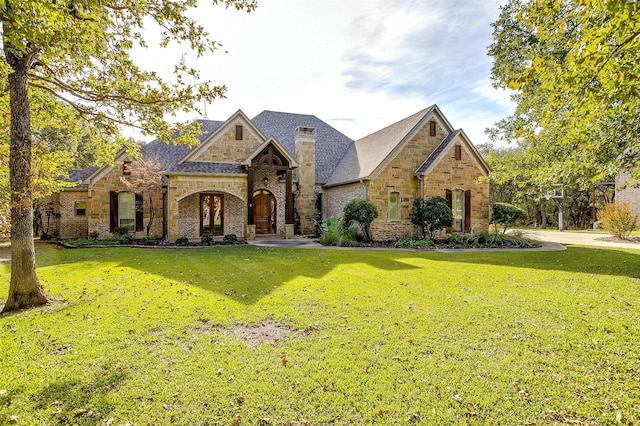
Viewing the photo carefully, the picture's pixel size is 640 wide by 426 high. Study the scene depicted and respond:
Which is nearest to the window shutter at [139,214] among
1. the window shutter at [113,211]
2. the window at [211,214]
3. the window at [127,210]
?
the window at [127,210]

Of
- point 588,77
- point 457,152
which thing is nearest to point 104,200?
point 457,152

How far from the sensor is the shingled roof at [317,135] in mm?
25453

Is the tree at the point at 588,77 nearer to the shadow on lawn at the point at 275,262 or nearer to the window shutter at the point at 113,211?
the shadow on lawn at the point at 275,262

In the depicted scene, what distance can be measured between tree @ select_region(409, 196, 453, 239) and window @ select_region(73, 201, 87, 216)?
65.2 ft

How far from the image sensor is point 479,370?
14.5ft

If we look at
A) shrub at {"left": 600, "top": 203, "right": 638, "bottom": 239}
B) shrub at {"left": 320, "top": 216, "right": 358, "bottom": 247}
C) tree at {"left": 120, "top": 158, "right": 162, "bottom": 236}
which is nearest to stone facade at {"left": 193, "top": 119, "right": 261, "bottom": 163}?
tree at {"left": 120, "top": 158, "right": 162, "bottom": 236}

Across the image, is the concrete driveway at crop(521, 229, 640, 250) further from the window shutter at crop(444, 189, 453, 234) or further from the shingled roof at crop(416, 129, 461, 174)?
the shingled roof at crop(416, 129, 461, 174)

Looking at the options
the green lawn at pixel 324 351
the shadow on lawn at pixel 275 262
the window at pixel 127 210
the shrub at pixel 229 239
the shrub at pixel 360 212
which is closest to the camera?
the green lawn at pixel 324 351

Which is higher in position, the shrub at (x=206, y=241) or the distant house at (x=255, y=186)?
the distant house at (x=255, y=186)

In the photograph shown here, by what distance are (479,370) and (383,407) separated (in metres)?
1.58

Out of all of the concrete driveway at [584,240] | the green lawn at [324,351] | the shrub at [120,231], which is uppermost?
the shrub at [120,231]

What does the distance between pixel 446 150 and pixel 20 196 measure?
18975mm

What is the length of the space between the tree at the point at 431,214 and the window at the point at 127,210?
16.7 meters

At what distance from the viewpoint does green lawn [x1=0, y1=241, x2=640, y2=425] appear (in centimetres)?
365
